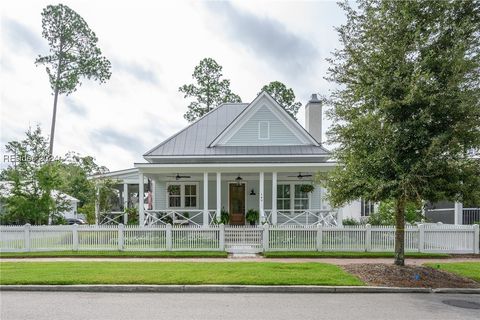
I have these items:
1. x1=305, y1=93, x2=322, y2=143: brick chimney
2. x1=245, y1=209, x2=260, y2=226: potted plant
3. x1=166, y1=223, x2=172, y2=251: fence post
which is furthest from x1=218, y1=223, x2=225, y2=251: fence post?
x1=305, y1=93, x2=322, y2=143: brick chimney

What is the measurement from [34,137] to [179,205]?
320 inches

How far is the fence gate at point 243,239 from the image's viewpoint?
1380cm

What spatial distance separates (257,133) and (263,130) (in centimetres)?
37

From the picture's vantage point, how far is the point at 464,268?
10617 mm

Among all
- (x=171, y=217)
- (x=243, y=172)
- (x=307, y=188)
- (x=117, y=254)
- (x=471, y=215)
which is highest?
(x=243, y=172)

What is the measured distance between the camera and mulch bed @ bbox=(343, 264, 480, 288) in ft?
28.6

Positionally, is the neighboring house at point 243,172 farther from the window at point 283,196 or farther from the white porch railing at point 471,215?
the white porch railing at point 471,215

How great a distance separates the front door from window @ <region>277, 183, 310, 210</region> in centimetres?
203

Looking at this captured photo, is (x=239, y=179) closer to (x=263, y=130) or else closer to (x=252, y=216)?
(x=252, y=216)

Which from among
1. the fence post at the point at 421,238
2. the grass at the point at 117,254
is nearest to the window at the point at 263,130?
the grass at the point at 117,254

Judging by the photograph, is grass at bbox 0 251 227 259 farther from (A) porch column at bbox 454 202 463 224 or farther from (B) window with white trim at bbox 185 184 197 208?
(A) porch column at bbox 454 202 463 224

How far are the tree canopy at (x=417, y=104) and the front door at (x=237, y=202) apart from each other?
1026 centimetres

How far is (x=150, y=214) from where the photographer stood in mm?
17719

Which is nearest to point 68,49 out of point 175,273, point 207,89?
point 207,89
